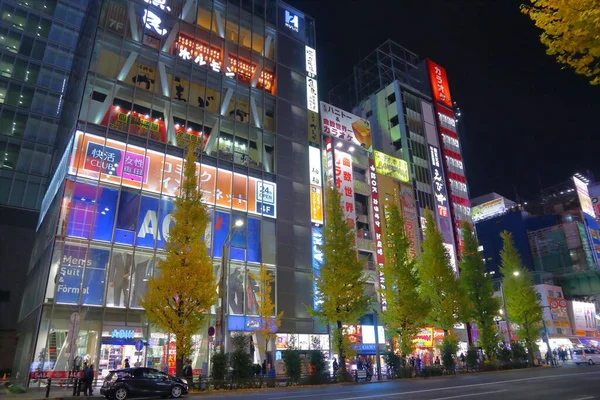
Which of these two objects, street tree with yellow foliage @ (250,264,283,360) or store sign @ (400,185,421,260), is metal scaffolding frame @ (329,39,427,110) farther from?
street tree with yellow foliage @ (250,264,283,360)

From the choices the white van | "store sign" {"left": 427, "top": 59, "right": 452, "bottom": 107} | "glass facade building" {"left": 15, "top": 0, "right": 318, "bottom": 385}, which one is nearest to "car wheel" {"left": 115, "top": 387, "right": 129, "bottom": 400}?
"glass facade building" {"left": 15, "top": 0, "right": 318, "bottom": 385}

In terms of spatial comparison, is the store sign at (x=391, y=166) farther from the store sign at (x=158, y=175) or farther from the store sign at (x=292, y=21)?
the store sign at (x=158, y=175)

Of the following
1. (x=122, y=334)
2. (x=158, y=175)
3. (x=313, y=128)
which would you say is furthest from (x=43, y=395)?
(x=313, y=128)

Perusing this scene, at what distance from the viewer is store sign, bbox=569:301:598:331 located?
2363 inches

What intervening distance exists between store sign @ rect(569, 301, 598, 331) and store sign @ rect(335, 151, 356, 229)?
4504cm

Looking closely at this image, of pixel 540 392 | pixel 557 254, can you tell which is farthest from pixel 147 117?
pixel 557 254

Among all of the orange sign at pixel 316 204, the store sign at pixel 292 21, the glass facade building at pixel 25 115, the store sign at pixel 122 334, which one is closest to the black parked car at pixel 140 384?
the store sign at pixel 122 334

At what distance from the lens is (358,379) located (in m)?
23.8

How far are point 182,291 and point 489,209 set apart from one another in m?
84.4

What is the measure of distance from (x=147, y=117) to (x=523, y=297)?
3692cm

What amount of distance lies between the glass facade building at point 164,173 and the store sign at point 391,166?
13.2 meters

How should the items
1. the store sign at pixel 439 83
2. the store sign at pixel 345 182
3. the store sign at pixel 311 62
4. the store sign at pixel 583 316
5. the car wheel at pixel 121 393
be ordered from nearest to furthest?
1. the car wheel at pixel 121 393
2. the store sign at pixel 345 182
3. the store sign at pixel 311 62
4. the store sign at pixel 583 316
5. the store sign at pixel 439 83

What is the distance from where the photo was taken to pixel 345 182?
39.9 meters

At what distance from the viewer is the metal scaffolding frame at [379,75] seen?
61.7 m
